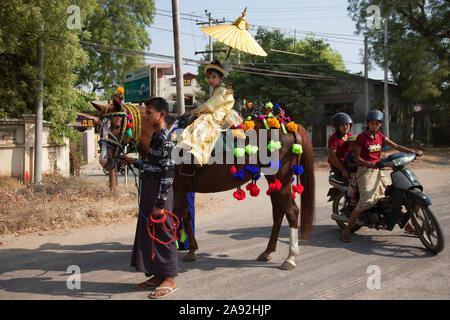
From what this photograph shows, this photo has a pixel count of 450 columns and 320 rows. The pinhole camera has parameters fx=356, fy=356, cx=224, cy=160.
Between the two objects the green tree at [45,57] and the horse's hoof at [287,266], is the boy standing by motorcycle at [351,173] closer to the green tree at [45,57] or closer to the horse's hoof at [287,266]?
the horse's hoof at [287,266]

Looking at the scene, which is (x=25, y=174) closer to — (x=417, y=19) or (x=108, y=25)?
(x=108, y=25)

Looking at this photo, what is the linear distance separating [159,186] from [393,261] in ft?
10.7

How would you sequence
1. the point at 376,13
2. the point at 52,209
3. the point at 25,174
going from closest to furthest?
the point at 52,209 < the point at 25,174 < the point at 376,13

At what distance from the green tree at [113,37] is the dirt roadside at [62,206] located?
17.7m

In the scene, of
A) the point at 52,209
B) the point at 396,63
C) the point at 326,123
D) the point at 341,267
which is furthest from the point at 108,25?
the point at 341,267

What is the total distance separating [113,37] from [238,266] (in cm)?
2451

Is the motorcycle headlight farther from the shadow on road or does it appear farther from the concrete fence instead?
the concrete fence

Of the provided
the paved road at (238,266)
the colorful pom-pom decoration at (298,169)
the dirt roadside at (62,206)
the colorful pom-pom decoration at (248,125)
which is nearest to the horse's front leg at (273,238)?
the paved road at (238,266)

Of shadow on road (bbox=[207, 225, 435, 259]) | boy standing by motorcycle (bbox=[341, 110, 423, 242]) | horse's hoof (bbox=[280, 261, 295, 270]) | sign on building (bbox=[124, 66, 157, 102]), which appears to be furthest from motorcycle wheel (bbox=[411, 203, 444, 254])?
sign on building (bbox=[124, 66, 157, 102])

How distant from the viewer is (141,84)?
28.3 ft

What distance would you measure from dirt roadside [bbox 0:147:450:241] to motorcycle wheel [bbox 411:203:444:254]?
196 inches

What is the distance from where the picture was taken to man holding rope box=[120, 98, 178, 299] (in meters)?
3.69

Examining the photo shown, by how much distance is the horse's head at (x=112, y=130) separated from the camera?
383 cm

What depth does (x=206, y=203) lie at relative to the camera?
9.23 metres
